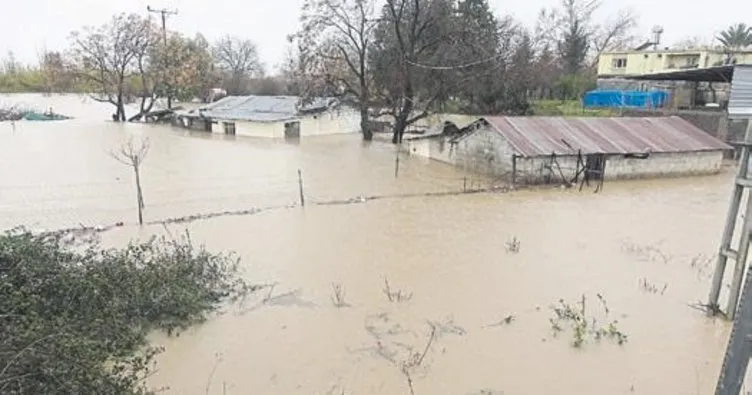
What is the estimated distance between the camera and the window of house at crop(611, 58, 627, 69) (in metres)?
Result: 43.9

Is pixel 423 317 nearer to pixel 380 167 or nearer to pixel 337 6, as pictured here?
pixel 380 167

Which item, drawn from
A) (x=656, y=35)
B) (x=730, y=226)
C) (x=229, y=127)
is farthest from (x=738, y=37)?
(x=730, y=226)

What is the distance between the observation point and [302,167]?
23.4m

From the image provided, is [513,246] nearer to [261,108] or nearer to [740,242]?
[740,242]

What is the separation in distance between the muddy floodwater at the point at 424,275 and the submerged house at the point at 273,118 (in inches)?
482

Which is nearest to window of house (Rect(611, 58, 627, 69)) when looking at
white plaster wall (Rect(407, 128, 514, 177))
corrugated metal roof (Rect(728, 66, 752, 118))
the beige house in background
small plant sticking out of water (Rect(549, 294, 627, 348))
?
the beige house in background

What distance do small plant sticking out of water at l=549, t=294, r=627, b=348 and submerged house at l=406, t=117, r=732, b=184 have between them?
10412mm

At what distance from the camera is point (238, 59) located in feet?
223

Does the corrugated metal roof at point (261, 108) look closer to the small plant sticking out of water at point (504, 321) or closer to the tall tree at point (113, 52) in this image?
the tall tree at point (113, 52)

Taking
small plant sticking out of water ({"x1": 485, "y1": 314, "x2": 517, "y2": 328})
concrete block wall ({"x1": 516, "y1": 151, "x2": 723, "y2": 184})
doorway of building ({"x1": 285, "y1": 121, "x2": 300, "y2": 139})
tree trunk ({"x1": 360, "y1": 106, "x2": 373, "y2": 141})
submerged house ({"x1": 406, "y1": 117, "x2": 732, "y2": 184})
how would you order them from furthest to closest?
doorway of building ({"x1": 285, "y1": 121, "x2": 300, "y2": 139}) → tree trunk ({"x1": 360, "y1": 106, "x2": 373, "y2": 141}) → submerged house ({"x1": 406, "y1": 117, "x2": 732, "y2": 184}) → concrete block wall ({"x1": 516, "y1": 151, "x2": 723, "y2": 184}) → small plant sticking out of water ({"x1": 485, "y1": 314, "x2": 517, "y2": 328})

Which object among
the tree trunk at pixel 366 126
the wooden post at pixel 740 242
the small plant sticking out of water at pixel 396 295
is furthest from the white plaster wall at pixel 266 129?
the wooden post at pixel 740 242

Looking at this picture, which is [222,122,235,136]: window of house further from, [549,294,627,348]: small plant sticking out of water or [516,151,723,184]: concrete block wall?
[549,294,627,348]: small plant sticking out of water

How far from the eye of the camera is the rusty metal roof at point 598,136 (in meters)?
19.9

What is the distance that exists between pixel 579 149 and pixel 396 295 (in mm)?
12611
